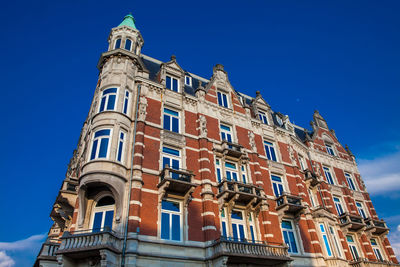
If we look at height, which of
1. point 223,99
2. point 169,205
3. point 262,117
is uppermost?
point 223,99

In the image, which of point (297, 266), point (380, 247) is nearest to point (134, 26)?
point (297, 266)

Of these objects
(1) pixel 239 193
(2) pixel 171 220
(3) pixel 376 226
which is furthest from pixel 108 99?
(3) pixel 376 226

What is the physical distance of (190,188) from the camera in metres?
21.1

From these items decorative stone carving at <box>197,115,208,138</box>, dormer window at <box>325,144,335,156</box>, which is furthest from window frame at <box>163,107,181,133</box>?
dormer window at <box>325,144,335,156</box>

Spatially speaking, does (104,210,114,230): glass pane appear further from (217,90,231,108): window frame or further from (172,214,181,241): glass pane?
(217,90,231,108): window frame

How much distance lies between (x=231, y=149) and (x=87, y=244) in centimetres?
1364

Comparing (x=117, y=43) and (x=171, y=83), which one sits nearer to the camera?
(x=117, y=43)

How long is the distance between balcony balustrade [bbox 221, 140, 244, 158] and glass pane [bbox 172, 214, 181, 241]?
7261 mm

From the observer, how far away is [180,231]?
66.2 ft

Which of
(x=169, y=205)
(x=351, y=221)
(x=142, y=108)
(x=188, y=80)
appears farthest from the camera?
(x=188, y=80)

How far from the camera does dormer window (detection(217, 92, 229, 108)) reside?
29.9 meters

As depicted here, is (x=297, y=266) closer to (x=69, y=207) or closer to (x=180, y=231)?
(x=180, y=231)

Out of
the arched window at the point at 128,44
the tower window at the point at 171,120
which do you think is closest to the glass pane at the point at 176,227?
the tower window at the point at 171,120

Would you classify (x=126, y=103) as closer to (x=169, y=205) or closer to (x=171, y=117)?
(x=171, y=117)
